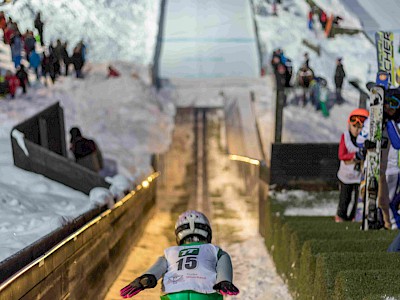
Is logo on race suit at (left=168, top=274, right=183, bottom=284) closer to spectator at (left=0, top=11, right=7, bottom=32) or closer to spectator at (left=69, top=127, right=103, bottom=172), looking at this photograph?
spectator at (left=69, top=127, right=103, bottom=172)

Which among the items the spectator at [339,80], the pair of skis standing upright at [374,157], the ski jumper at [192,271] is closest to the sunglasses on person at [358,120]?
the pair of skis standing upright at [374,157]

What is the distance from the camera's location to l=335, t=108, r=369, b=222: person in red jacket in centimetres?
772

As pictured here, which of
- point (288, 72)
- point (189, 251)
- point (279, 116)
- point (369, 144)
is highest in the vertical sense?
point (369, 144)

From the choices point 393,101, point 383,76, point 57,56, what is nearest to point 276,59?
point 57,56

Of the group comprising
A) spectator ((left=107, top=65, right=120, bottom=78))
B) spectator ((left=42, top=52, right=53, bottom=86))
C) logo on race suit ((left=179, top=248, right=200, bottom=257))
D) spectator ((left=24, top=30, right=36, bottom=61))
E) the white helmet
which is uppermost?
the white helmet

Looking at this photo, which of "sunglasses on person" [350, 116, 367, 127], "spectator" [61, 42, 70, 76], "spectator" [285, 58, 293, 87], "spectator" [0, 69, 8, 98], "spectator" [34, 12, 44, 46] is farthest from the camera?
"spectator" [61, 42, 70, 76]

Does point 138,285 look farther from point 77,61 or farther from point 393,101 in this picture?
point 77,61

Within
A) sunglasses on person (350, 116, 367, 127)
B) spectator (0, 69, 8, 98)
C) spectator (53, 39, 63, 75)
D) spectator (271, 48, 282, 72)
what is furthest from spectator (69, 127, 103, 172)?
spectator (271, 48, 282, 72)

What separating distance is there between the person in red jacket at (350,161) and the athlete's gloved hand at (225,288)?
3.46m

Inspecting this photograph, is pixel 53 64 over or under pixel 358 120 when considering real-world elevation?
under

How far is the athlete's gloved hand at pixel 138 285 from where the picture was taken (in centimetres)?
473

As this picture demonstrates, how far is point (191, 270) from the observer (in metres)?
4.87

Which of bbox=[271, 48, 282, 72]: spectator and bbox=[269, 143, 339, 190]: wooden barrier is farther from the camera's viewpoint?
bbox=[271, 48, 282, 72]: spectator

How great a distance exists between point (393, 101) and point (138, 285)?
3.62m
